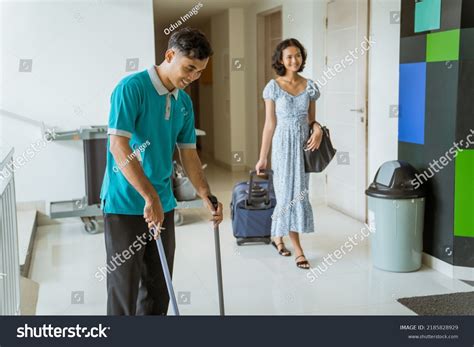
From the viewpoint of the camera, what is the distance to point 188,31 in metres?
2.00

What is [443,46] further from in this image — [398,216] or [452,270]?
[452,270]

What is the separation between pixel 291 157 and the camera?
149 inches

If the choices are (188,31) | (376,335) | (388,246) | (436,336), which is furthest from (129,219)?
(388,246)

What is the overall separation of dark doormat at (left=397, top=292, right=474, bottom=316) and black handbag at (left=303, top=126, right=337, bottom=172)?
1.00 meters

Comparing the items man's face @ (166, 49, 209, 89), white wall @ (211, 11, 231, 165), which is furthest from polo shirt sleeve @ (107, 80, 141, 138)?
white wall @ (211, 11, 231, 165)

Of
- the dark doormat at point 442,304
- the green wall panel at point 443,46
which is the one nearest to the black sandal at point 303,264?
the dark doormat at point 442,304

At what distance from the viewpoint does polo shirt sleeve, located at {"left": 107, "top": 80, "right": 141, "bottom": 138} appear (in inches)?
77.0

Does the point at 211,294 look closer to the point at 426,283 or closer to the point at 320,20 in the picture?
the point at 426,283

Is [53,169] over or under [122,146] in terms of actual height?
under

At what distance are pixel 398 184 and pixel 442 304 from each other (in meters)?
0.79

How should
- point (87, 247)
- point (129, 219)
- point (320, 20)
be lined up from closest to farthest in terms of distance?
point (129, 219)
point (87, 247)
point (320, 20)

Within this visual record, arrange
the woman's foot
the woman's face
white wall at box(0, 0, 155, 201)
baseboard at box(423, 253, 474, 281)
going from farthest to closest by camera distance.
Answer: white wall at box(0, 0, 155, 201)
the woman's foot
the woman's face
baseboard at box(423, 253, 474, 281)

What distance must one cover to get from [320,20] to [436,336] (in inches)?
151

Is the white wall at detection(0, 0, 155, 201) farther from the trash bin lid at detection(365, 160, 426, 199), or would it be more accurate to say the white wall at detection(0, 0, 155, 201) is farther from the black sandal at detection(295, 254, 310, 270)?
the trash bin lid at detection(365, 160, 426, 199)
